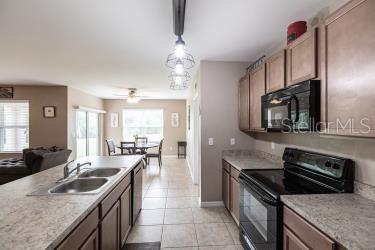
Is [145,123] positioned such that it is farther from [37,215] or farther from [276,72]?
[37,215]

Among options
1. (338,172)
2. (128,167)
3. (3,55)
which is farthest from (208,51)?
(3,55)

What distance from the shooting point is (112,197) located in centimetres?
178

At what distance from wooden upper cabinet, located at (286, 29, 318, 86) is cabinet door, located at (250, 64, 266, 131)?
515mm

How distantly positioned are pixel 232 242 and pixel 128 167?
5.13 feet

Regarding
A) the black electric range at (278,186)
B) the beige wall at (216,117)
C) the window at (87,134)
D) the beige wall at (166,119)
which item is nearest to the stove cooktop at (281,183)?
the black electric range at (278,186)

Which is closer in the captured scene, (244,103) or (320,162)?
(320,162)

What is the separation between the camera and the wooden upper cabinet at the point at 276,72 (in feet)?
6.50

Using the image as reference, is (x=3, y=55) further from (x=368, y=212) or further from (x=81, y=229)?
(x=368, y=212)

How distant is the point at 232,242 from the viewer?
7.59ft

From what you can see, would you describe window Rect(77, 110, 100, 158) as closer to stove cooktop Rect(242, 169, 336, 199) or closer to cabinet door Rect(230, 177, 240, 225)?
cabinet door Rect(230, 177, 240, 225)

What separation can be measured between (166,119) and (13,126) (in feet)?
16.3

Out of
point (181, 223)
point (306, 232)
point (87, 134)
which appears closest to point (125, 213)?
point (181, 223)

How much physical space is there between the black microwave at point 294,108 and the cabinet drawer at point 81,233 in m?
1.76

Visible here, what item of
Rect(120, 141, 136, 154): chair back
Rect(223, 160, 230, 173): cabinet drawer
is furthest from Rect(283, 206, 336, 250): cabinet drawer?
Rect(120, 141, 136, 154): chair back
